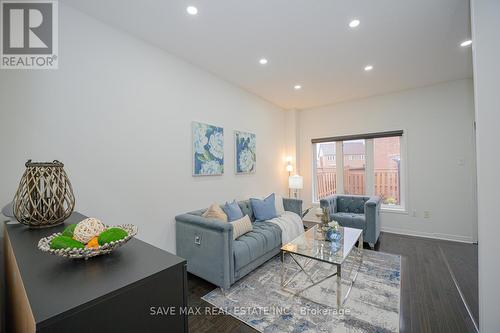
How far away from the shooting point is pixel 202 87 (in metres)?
3.21

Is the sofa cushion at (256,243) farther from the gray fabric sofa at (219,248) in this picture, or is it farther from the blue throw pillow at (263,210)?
the blue throw pillow at (263,210)

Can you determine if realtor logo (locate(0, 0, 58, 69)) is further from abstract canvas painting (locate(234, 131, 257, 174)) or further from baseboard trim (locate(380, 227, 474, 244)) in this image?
baseboard trim (locate(380, 227, 474, 244))

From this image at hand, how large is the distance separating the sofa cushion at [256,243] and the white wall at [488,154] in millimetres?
1910

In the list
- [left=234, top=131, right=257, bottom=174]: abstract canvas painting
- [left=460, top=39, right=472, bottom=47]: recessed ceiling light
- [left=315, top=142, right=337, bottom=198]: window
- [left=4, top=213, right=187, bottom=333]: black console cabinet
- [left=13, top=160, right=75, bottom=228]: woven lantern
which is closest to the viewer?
[left=4, top=213, right=187, bottom=333]: black console cabinet

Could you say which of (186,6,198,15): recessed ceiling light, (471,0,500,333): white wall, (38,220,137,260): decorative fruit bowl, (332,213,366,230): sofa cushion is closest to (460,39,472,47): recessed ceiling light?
(471,0,500,333): white wall

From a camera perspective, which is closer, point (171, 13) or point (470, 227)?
point (171, 13)

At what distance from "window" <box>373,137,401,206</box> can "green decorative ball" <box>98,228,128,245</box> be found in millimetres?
4886

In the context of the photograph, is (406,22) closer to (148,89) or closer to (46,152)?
(148,89)

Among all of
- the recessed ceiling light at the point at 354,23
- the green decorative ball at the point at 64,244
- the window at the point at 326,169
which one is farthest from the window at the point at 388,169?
the green decorative ball at the point at 64,244

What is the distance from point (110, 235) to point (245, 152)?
3.17 meters

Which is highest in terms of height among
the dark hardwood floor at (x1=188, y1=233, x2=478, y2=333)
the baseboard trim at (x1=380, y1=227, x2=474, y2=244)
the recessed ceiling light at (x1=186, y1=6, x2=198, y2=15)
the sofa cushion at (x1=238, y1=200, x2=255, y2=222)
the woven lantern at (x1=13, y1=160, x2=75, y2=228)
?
the recessed ceiling light at (x1=186, y1=6, x2=198, y2=15)

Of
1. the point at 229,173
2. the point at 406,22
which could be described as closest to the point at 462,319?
the point at 406,22

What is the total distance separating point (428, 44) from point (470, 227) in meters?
3.12

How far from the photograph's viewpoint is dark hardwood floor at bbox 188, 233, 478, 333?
179 cm
